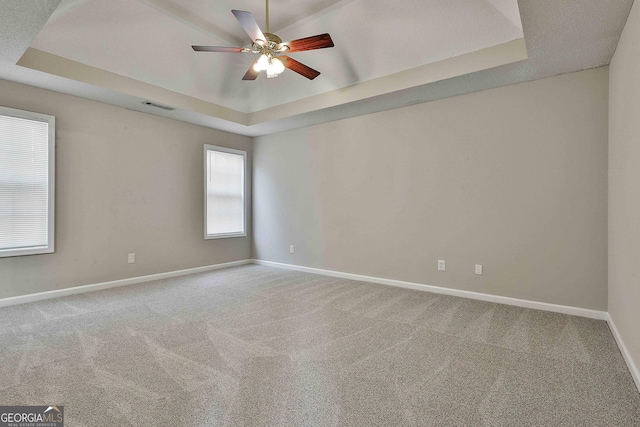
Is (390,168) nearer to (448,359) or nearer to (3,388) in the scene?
(448,359)

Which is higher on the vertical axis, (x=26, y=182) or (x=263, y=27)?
(x=263, y=27)

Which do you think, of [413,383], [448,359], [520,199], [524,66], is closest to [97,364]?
[413,383]

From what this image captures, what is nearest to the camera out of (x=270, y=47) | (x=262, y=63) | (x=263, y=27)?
(x=270, y=47)

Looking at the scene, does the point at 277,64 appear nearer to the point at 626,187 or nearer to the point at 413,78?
the point at 413,78

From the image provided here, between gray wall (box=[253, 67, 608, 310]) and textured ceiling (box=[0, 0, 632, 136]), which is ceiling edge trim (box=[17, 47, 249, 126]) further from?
gray wall (box=[253, 67, 608, 310])

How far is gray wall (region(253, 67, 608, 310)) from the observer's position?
3090 millimetres

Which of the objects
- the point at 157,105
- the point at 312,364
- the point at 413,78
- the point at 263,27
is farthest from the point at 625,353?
the point at 157,105

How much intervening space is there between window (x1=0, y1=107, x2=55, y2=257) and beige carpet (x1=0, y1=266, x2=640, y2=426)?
78 cm

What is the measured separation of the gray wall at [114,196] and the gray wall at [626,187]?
521cm

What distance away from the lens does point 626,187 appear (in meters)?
2.26

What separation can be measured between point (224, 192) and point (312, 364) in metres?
4.12

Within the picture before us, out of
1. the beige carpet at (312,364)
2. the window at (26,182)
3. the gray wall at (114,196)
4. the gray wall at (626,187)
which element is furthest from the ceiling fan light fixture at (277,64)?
the window at (26,182)

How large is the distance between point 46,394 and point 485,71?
14.1ft

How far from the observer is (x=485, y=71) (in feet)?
10.2
